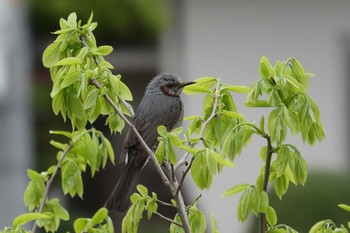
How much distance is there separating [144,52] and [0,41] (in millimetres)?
4042

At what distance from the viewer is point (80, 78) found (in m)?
3.90

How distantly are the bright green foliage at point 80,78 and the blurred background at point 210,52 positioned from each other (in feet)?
38.2

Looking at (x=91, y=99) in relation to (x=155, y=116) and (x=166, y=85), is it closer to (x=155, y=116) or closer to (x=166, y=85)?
(x=155, y=116)

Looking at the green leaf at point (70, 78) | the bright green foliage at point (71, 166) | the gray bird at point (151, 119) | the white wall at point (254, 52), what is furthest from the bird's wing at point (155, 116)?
the white wall at point (254, 52)

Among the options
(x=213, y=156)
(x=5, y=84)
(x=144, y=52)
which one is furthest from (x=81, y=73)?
(x=144, y=52)

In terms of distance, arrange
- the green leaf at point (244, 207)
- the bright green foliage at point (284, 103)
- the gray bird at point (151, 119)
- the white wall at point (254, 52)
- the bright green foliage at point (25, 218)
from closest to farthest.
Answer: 1. the bright green foliage at point (284, 103)
2. the bright green foliage at point (25, 218)
3. the green leaf at point (244, 207)
4. the gray bird at point (151, 119)
5. the white wall at point (254, 52)

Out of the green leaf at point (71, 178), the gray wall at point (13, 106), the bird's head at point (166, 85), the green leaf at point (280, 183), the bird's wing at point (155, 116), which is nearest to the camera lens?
the green leaf at point (280, 183)

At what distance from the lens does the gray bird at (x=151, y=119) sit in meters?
5.51

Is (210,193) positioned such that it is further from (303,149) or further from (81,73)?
(81,73)

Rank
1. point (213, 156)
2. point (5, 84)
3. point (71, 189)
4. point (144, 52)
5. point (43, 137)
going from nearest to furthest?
point (213, 156) < point (71, 189) < point (5, 84) < point (43, 137) < point (144, 52)

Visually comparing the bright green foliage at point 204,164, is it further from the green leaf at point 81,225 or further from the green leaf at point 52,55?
the green leaf at point 52,55

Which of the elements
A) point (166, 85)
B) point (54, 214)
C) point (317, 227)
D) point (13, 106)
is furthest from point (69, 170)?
point (13, 106)

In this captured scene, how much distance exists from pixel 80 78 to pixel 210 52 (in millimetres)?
13410

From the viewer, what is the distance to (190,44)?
17438 mm
